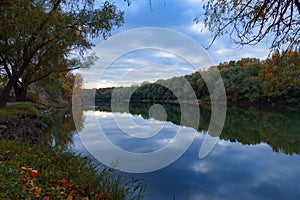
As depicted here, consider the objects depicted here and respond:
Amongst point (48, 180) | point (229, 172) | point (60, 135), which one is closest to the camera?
point (48, 180)

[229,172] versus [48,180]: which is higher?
[48,180]

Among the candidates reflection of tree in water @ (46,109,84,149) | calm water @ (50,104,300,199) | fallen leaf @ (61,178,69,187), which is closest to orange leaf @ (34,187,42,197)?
fallen leaf @ (61,178,69,187)

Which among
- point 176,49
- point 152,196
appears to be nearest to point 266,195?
point 152,196

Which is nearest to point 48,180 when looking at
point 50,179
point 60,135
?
point 50,179

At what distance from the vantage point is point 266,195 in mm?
4309

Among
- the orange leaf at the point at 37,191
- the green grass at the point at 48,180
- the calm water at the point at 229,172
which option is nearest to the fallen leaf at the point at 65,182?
the green grass at the point at 48,180

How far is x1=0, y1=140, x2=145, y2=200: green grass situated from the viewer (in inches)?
104

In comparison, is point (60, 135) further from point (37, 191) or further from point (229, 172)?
point (37, 191)

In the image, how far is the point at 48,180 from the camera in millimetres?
3297

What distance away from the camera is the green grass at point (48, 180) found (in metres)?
2.65

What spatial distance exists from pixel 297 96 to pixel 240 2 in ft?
105

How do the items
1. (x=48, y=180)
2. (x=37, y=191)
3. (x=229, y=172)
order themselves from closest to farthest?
(x=37, y=191) < (x=48, y=180) < (x=229, y=172)

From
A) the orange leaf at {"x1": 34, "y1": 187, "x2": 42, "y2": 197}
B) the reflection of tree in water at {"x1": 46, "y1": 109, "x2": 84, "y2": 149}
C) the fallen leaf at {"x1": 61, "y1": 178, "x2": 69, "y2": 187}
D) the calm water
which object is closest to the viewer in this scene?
the orange leaf at {"x1": 34, "y1": 187, "x2": 42, "y2": 197}

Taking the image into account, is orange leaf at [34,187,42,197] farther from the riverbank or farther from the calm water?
the calm water
